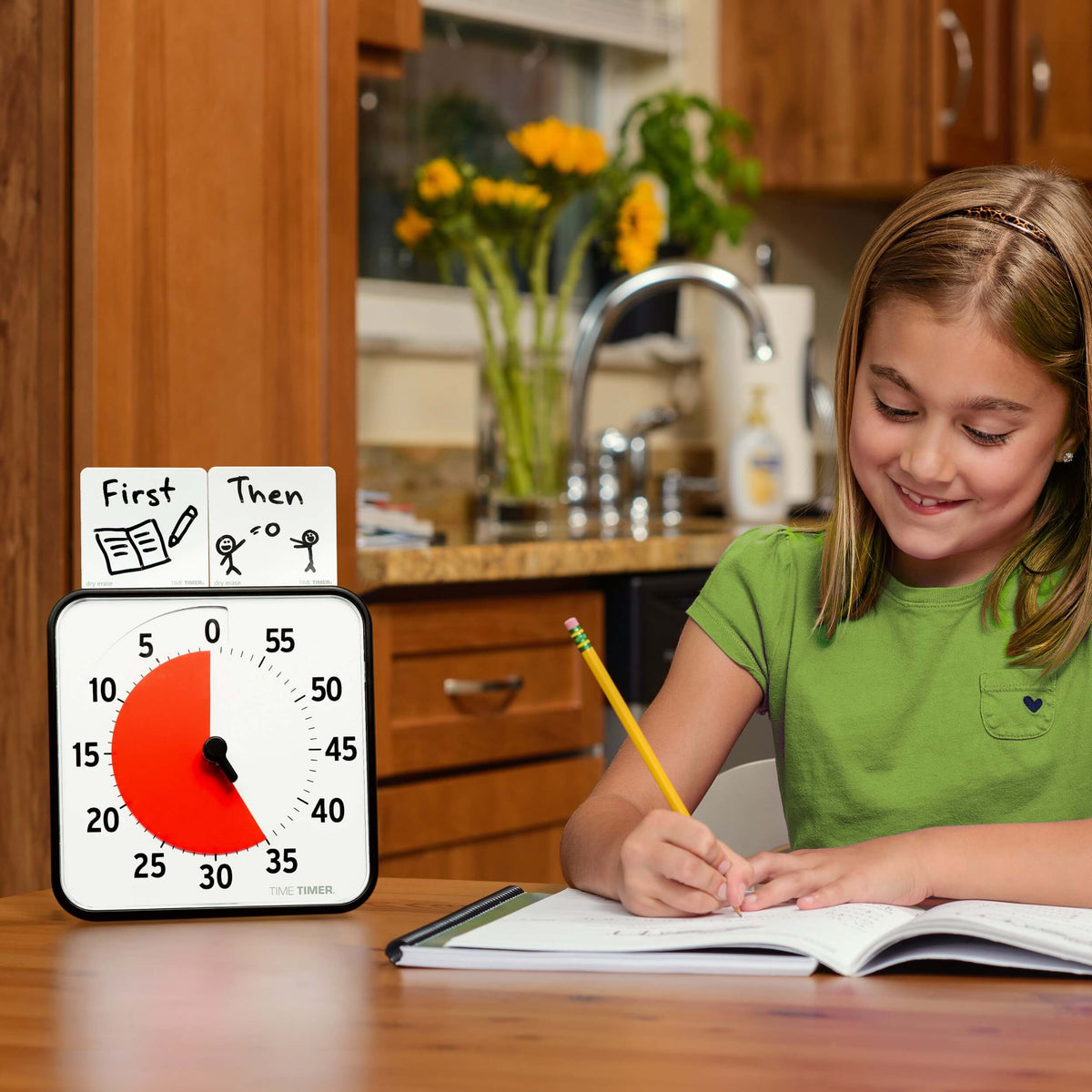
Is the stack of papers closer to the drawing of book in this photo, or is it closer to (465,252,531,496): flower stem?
(465,252,531,496): flower stem

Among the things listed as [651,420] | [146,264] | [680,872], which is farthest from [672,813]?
[651,420]

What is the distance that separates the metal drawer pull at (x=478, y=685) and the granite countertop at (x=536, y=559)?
129mm

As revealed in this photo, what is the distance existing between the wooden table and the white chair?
0.49 metres

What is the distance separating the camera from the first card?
795 millimetres

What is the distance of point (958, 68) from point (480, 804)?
6.12ft

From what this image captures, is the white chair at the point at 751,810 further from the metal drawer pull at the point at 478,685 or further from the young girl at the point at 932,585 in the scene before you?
the metal drawer pull at the point at 478,685

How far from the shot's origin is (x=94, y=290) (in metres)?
1.48

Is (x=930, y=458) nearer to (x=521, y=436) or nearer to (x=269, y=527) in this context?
(x=269, y=527)

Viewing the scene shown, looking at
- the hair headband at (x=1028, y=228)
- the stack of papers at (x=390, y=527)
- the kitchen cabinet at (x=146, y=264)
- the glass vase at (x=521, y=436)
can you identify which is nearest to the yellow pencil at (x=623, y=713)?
the hair headband at (x=1028, y=228)

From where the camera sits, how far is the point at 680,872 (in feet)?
2.48

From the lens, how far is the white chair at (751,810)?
45.9 inches

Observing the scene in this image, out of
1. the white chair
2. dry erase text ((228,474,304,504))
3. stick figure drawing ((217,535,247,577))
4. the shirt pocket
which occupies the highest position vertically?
dry erase text ((228,474,304,504))

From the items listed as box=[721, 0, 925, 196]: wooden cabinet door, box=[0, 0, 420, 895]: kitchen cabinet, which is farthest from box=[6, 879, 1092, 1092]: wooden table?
box=[721, 0, 925, 196]: wooden cabinet door

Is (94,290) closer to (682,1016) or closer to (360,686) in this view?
(360,686)
